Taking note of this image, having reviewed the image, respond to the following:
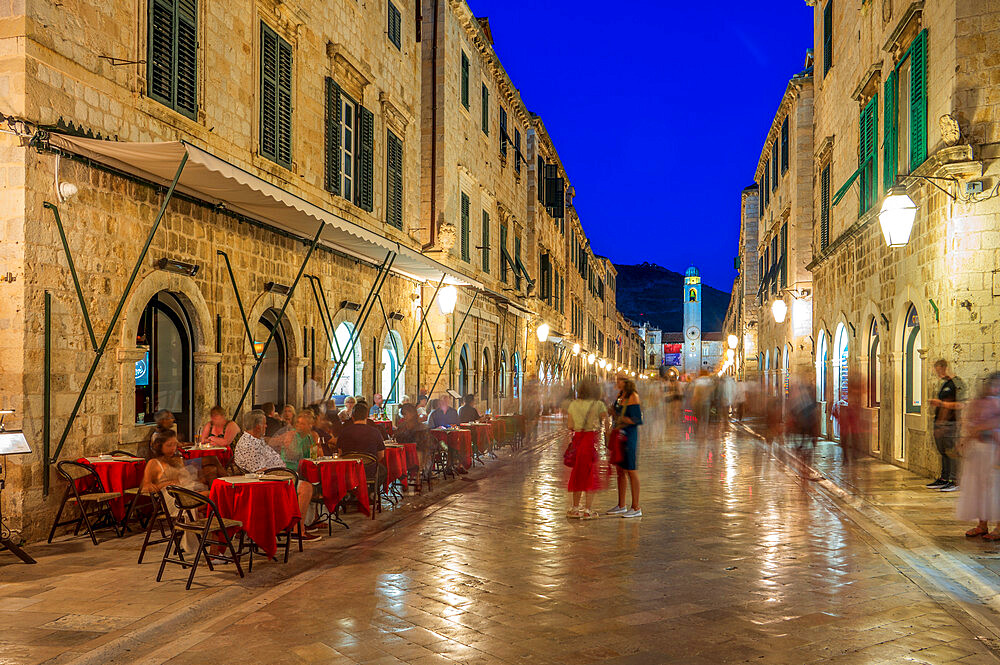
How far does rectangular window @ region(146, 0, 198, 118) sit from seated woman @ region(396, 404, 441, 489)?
5.25 metres

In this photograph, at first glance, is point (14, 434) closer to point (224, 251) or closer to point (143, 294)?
point (143, 294)

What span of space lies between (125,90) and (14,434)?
4.53 meters

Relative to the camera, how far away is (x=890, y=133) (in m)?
15.4

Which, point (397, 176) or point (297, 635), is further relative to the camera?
point (397, 176)

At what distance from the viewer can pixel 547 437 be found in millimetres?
24750

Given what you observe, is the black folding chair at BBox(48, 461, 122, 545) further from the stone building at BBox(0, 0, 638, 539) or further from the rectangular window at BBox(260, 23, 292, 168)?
the rectangular window at BBox(260, 23, 292, 168)

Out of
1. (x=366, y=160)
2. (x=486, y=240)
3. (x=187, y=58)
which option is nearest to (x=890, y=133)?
(x=366, y=160)

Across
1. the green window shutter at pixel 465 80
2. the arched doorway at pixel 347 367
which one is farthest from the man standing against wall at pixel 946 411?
the green window shutter at pixel 465 80

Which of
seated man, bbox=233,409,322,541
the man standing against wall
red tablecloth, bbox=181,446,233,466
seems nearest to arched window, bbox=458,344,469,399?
red tablecloth, bbox=181,446,233,466

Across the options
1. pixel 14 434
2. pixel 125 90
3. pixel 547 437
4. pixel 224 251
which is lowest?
pixel 547 437

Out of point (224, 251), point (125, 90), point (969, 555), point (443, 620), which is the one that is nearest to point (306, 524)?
point (443, 620)

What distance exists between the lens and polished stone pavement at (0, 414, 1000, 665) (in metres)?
5.23

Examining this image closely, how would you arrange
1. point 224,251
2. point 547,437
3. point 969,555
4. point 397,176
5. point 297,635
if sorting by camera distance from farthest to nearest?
point 547,437 → point 397,176 → point 224,251 → point 969,555 → point 297,635

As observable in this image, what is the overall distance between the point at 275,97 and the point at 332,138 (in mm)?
2350
